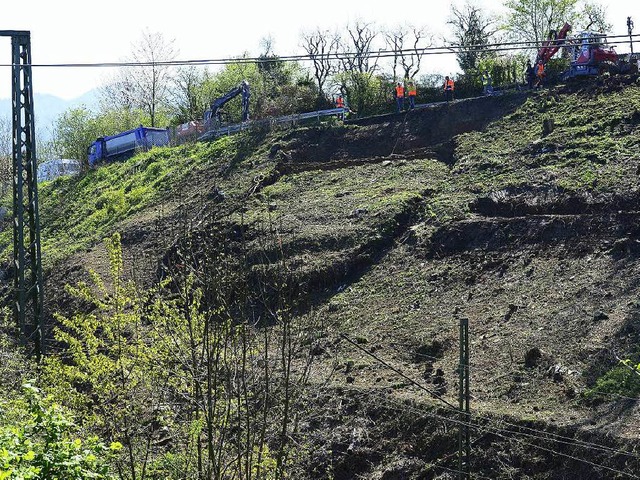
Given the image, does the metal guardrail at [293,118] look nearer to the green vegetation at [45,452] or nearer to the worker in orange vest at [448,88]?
the worker in orange vest at [448,88]

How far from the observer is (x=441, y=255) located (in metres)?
25.4

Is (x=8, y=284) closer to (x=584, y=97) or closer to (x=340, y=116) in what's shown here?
(x=340, y=116)

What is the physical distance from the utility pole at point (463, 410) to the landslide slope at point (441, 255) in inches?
14.5

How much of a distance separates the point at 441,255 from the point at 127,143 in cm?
2681

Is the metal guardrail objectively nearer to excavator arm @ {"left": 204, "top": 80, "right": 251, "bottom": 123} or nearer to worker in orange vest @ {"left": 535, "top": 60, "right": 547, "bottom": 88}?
excavator arm @ {"left": 204, "top": 80, "right": 251, "bottom": 123}

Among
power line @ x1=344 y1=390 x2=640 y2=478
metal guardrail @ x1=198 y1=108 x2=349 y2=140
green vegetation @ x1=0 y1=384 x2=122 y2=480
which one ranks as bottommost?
power line @ x1=344 y1=390 x2=640 y2=478

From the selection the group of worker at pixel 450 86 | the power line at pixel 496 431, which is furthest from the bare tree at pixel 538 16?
the power line at pixel 496 431

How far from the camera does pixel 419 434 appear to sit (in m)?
18.2

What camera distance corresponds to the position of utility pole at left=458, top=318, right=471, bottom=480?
15.0 m

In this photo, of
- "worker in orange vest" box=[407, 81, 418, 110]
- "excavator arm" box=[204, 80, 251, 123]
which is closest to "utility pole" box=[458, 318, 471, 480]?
"worker in orange vest" box=[407, 81, 418, 110]

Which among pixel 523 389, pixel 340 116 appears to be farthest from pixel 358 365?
pixel 340 116

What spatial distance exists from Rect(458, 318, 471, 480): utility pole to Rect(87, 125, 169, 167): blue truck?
33261 mm

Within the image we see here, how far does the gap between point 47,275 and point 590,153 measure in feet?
63.6

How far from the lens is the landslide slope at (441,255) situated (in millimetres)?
17688
